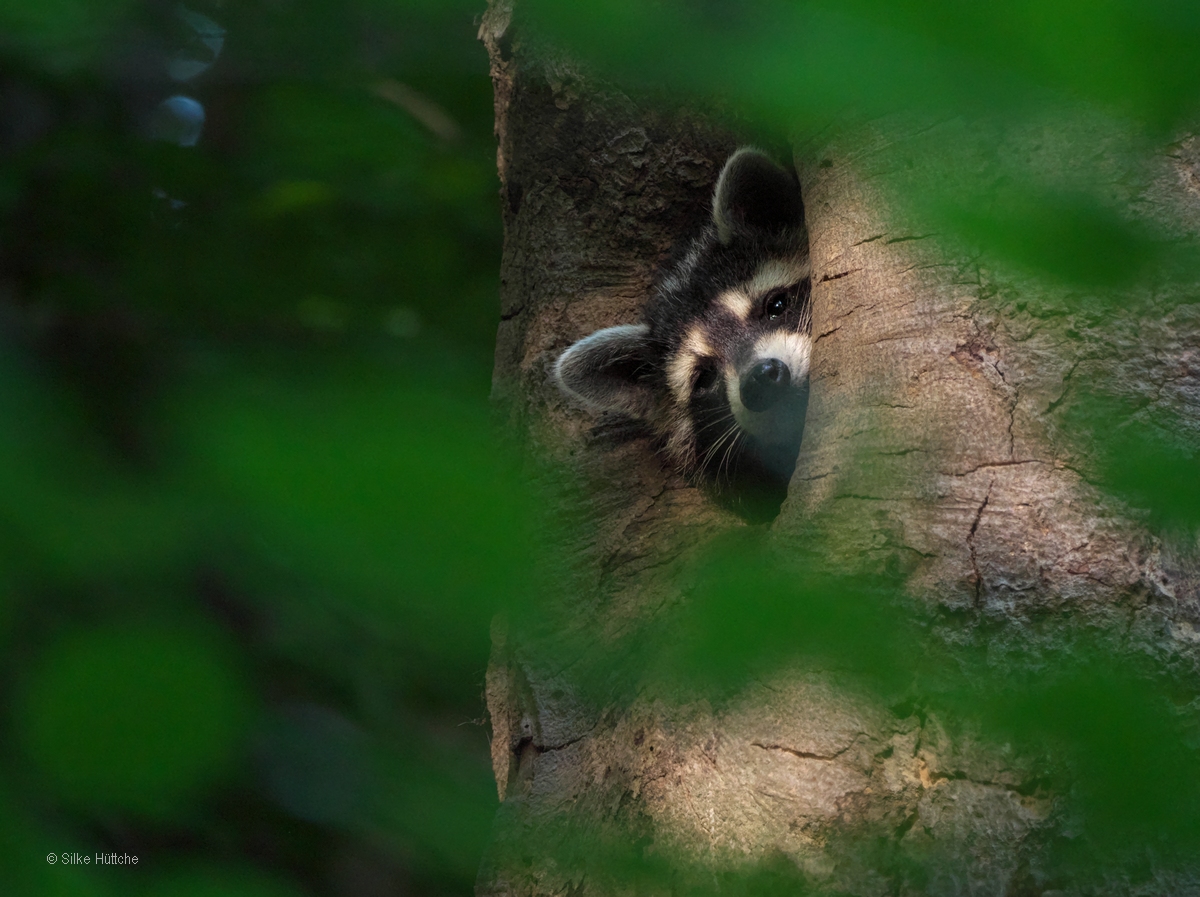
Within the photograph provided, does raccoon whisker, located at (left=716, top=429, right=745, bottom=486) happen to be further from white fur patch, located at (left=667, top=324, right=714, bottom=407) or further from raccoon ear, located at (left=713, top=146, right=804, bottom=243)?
A: raccoon ear, located at (left=713, top=146, right=804, bottom=243)

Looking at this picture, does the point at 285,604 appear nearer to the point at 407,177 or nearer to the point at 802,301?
the point at 407,177

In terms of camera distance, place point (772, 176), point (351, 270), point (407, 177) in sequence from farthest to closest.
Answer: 1. point (772, 176)
2. point (351, 270)
3. point (407, 177)

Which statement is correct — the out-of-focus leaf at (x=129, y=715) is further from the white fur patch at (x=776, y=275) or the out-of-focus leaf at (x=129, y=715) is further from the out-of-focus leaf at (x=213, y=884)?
the white fur patch at (x=776, y=275)

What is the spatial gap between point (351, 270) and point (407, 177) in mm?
195

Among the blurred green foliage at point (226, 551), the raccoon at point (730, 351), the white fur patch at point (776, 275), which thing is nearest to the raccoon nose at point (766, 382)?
the raccoon at point (730, 351)

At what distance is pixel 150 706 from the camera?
1.92 feet

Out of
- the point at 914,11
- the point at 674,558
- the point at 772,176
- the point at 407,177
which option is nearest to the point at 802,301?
the point at 772,176

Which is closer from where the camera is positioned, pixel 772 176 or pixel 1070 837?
pixel 1070 837

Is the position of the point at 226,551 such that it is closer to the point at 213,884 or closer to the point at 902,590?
the point at 213,884

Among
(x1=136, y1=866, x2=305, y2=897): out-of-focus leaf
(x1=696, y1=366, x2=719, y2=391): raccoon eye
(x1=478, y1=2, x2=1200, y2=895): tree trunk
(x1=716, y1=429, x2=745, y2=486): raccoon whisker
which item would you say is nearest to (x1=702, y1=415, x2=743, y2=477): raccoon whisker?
(x1=716, y1=429, x2=745, y2=486): raccoon whisker

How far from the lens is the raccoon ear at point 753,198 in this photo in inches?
130

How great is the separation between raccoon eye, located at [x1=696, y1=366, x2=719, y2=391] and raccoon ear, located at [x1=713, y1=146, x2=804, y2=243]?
22.8 inches

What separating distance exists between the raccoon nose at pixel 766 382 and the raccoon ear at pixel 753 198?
1.70 ft

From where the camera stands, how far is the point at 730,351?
4027 mm
